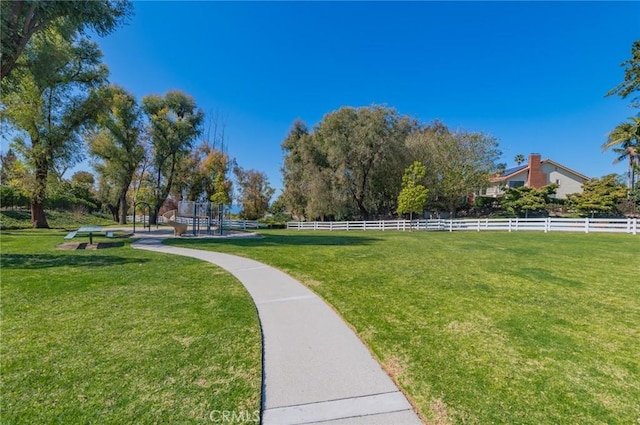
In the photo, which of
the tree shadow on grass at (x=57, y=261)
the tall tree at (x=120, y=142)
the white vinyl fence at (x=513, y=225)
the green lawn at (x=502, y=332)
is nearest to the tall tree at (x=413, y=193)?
the white vinyl fence at (x=513, y=225)

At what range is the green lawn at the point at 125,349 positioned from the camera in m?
2.17

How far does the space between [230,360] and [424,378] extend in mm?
1753

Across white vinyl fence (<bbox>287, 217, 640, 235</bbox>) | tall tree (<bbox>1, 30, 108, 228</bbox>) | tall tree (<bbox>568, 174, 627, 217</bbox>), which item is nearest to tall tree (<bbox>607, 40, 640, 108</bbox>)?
white vinyl fence (<bbox>287, 217, 640, 235</bbox>)

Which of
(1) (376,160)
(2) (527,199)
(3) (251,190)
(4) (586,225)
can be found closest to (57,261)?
(1) (376,160)

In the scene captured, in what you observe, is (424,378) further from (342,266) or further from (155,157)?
(155,157)

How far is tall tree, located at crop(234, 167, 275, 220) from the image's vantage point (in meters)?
37.8

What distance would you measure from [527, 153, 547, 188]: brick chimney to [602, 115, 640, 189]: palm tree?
6.05m

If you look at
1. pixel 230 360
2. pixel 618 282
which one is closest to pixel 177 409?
pixel 230 360

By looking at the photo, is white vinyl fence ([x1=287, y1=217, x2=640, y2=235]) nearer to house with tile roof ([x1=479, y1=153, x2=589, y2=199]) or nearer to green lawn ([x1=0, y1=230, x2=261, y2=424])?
house with tile roof ([x1=479, y1=153, x2=589, y2=199])

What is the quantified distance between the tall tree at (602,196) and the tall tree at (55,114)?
1536 inches

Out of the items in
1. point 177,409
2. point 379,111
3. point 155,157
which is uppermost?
point 379,111

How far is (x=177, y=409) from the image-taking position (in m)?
2.14

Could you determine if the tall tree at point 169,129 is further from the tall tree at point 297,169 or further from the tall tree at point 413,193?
the tall tree at point 413,193

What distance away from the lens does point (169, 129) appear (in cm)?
2622
